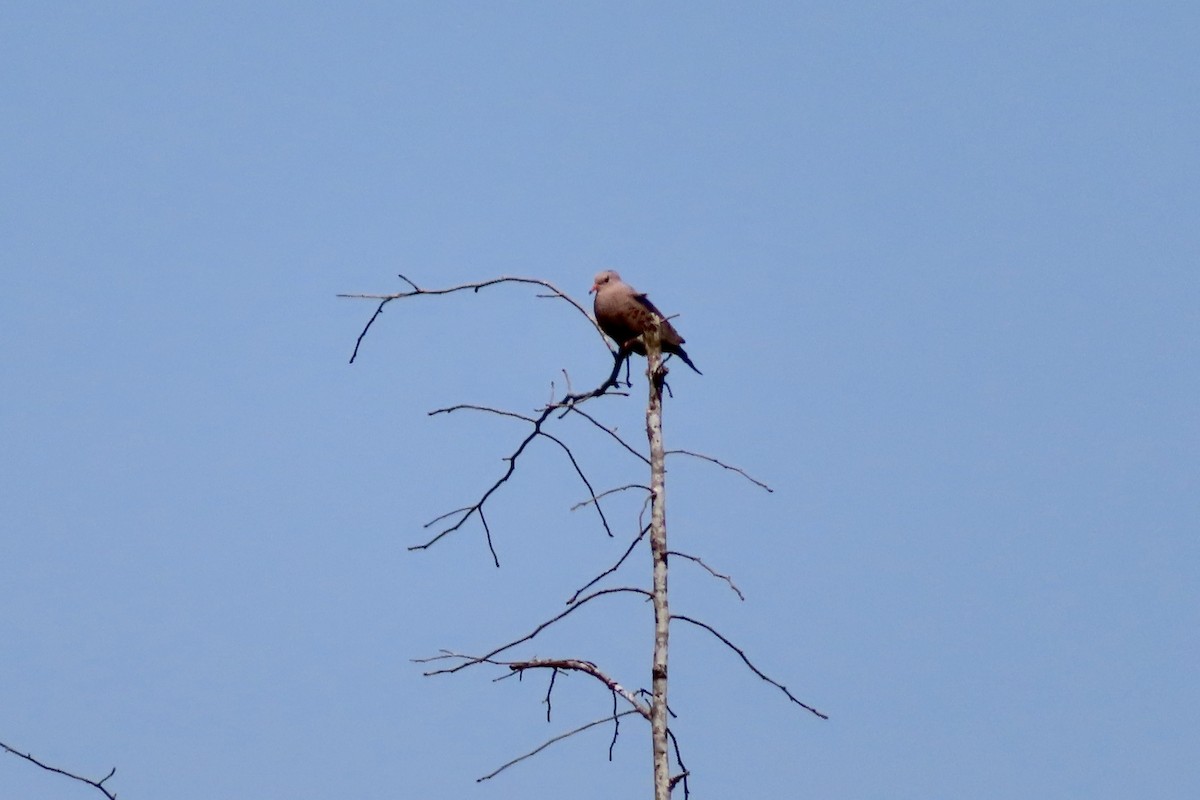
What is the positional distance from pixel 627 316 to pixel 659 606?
9.54ft

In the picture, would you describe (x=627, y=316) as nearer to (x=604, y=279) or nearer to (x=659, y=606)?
(x=604, y=279)

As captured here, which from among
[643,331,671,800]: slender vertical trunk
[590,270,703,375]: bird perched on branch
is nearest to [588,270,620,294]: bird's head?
[590,270,703,375]: bird perched on branch

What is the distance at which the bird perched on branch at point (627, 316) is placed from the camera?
757 centimetres

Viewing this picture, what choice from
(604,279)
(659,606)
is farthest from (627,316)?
(659,606)

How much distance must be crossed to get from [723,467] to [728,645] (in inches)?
27.8

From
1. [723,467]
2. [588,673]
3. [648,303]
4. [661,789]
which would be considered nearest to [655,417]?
[723,467]

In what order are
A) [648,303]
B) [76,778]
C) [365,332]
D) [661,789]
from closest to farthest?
[76,778]
[661,789]
[365,332]
[648,303]

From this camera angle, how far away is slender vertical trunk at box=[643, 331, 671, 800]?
504 centimetres

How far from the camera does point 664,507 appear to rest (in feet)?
17.6

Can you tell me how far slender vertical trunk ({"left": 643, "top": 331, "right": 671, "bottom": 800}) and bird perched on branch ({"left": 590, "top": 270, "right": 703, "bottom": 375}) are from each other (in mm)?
1780

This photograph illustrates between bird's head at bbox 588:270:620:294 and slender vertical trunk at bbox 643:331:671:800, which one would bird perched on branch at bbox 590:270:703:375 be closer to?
bird's head at bbox 588:270:620:294

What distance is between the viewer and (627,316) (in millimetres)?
7844

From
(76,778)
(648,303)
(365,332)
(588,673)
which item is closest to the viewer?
(76,778)

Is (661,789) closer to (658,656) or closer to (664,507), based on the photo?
(658,656)
